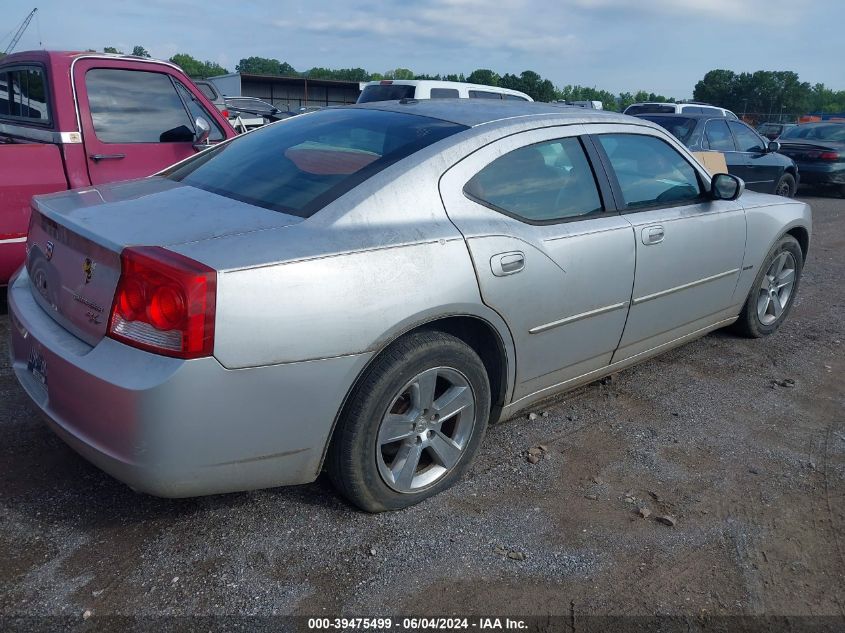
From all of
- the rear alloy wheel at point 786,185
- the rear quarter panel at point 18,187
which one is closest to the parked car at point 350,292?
the rear quarter panel at point 18,187

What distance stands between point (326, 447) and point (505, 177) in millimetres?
1406

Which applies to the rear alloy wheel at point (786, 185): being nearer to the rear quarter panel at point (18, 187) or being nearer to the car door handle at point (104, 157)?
the car door handle at point (104, 157)

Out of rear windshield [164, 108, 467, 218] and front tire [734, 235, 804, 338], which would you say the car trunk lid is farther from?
front tire [734, 235, 804, 338]

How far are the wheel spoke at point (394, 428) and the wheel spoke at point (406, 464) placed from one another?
2.3 inches

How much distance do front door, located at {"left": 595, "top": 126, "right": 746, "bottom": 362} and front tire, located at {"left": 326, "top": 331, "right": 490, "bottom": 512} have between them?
45.8 inches

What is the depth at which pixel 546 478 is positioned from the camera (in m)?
3.22

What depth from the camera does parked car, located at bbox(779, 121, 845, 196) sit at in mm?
13867

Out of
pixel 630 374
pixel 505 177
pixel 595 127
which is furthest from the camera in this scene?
pixel 630 374

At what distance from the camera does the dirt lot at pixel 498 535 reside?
7.88 feet

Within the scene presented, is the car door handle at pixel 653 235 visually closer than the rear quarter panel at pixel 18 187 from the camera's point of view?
Yes

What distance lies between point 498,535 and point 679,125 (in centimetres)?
907

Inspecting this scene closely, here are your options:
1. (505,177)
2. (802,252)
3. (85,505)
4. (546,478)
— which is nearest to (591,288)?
(505,177)

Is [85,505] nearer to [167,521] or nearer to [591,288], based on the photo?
[167,521]

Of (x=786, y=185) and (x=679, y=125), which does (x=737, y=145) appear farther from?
(x=786, y=185)
